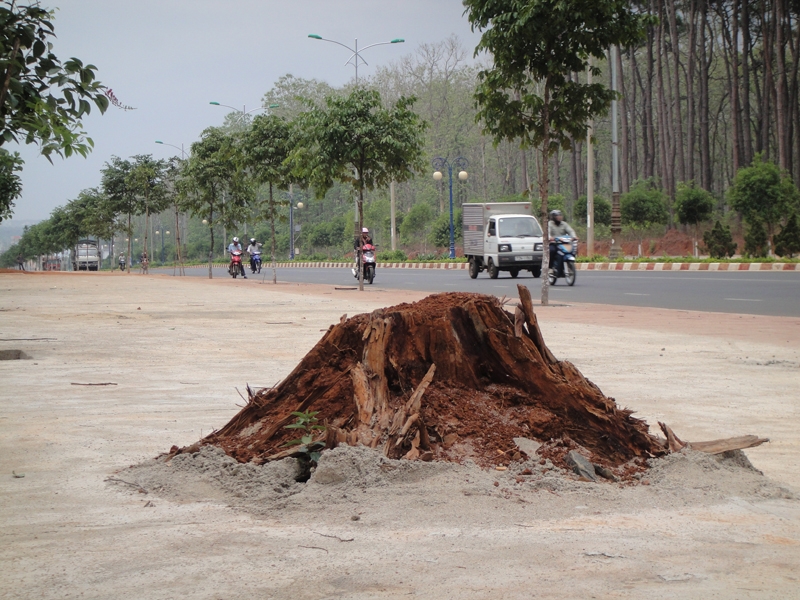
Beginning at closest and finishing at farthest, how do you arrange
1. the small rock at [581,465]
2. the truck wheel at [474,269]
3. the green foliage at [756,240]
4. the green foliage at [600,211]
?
the small rock at [581,465]
the truck wheel at [474,269]
the green foliage at [756,240]
the green foliage at [600,211]

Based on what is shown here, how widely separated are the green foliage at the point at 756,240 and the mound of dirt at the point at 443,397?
30.9 metres

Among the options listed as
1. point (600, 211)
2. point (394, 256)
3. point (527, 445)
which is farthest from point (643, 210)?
point (527, 445)

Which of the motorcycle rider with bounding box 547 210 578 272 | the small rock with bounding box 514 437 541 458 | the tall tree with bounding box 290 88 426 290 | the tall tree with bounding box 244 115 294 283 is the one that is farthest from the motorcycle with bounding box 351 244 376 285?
the small rock with bounding box 514 437 541 458

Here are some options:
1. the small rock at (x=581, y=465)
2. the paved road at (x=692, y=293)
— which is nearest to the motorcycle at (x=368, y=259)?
the paved road at (x=692, y=293)

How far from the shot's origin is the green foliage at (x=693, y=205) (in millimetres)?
40406

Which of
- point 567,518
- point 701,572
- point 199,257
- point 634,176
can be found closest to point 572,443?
point 567,518

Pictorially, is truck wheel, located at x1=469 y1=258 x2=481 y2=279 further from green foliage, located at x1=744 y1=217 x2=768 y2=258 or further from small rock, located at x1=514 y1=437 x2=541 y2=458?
small rock, located at x1=514 y1=437 x2=541 y2=458

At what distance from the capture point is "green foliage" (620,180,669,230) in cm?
4450

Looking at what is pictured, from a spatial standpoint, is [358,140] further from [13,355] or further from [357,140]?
[13,355]

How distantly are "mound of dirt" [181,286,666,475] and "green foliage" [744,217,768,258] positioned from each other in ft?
101

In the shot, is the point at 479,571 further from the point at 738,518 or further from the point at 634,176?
the point at 634,176

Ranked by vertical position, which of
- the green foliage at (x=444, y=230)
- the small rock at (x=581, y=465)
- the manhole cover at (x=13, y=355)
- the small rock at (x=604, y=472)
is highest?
the green foliage at (x=444, y=230)

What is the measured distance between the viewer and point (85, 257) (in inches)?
3423

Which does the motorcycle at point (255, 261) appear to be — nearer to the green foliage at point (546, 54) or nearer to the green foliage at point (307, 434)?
the green foliage at point (546, 54)
